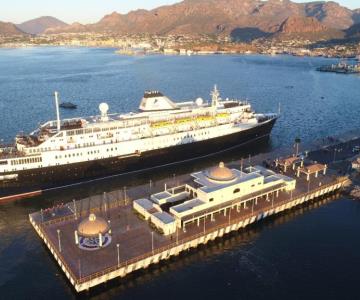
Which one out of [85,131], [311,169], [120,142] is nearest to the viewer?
[311,169]

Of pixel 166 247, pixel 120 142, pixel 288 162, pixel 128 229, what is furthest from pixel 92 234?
pixel 288 162

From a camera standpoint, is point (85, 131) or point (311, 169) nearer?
point (311, 169)

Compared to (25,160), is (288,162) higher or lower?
lower

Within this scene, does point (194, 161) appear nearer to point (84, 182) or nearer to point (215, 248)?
point (84, 182)

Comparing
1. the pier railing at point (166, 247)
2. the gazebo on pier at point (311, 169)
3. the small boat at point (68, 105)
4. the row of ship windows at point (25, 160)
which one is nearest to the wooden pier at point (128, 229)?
the pier railing at point (166, 247)

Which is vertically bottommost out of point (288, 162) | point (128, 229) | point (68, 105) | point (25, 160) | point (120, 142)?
point (128, 229)

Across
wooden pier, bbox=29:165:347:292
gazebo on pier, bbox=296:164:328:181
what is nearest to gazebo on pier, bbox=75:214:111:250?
wooden pier, bbox=29:165:347:292

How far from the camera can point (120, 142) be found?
200 feet

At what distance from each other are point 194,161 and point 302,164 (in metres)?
19.2

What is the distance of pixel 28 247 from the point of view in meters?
41.9

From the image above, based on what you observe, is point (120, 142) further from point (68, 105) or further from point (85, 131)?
point (68, 105)

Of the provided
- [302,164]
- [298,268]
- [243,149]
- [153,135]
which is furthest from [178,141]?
[298,268]

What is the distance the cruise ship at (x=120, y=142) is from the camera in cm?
5472

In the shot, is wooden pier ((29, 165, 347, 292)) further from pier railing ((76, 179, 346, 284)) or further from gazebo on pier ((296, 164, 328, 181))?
gazebo on pier ((296, 164, 328, 181))
